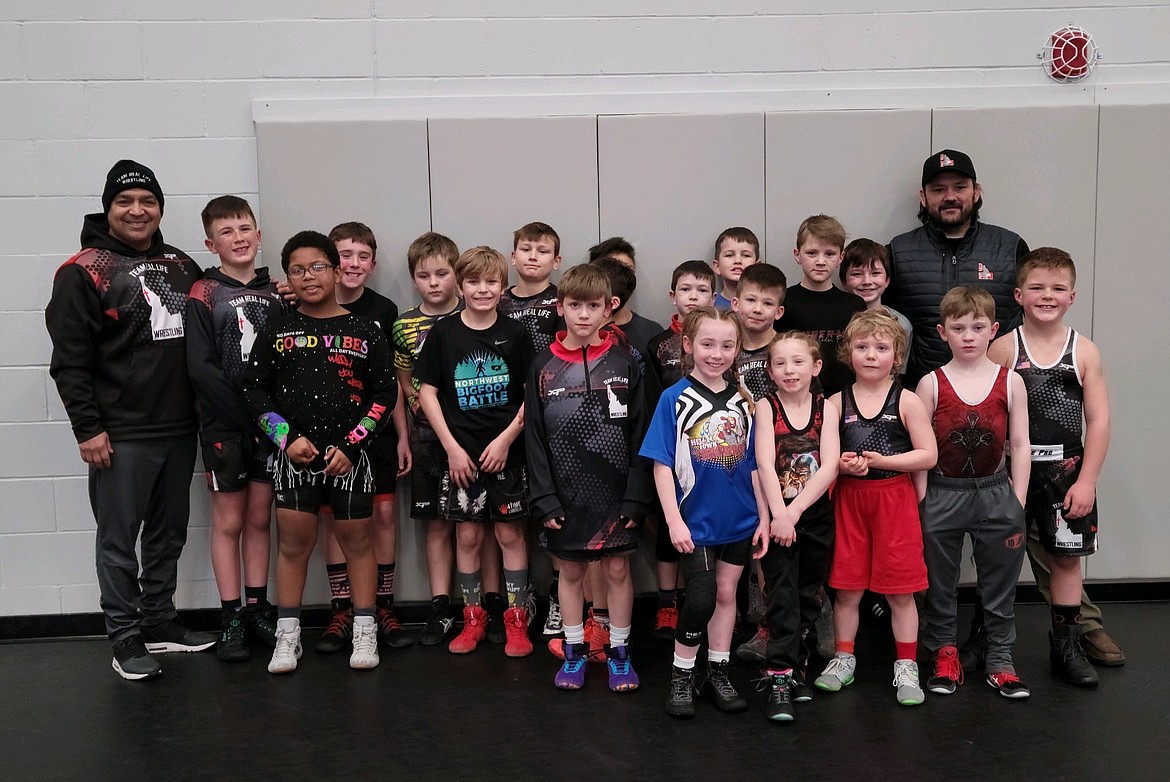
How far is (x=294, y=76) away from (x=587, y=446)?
194 centimetres

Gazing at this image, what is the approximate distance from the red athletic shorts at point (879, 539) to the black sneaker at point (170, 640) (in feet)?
7.61

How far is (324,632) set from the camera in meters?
3.45

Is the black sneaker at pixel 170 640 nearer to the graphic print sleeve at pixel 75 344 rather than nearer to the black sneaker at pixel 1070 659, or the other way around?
the graphic print sleeve at pixel 75 344

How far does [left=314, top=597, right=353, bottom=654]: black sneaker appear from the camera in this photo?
10.8 ft

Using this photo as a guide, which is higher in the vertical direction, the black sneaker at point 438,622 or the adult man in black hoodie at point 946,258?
the adult man in black hoodie at point 946,258

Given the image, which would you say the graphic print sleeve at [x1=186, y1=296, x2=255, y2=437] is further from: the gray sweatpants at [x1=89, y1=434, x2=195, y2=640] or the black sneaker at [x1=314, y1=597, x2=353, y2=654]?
the black sneaker at [x1=314, y1=597, x2=353, y2=654]

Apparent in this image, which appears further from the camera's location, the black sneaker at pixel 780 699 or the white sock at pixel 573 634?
the white sock at pixel 573 634

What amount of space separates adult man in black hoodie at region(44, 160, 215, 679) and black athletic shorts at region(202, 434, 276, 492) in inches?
5.1

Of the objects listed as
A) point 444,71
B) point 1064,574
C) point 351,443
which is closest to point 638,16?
point 444,71

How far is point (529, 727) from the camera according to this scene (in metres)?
2.68

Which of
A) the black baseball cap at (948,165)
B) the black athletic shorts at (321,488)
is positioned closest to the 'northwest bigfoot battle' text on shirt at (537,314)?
the black athletic shorts at (321,488)

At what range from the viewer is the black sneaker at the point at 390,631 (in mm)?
3352

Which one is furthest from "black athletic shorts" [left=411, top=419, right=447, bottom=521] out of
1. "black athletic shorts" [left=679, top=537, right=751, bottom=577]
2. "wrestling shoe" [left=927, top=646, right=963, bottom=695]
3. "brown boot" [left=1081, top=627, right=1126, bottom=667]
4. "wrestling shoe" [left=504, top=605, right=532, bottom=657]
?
"brown boot" [left=1081, top=627, right=1126, bottom=667]

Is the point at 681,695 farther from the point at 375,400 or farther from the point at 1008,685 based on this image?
the point at 375,400
